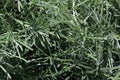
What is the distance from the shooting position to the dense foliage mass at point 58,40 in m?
1.22

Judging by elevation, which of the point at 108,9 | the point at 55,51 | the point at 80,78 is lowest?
the point at 80,78

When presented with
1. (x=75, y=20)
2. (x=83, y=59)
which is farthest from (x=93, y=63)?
(x=75, y=20)

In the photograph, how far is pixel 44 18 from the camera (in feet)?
4.08

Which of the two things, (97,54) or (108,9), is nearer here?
(97,54)

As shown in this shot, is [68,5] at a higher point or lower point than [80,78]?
higher

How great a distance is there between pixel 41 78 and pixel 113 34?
0.28 metres

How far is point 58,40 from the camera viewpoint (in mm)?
1261

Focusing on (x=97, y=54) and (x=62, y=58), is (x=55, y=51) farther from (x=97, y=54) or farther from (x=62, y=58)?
(x=97, y=54)

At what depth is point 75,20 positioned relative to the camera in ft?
4.07

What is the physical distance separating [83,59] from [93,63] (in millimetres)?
37

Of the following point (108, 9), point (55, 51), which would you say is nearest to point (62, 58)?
point (55, 51)

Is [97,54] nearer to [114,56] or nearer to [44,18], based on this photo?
[114,56]

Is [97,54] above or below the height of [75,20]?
below

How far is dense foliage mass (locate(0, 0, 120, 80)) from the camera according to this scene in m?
1.22
